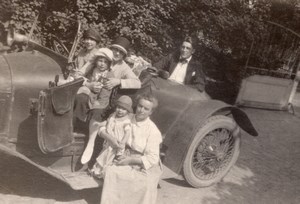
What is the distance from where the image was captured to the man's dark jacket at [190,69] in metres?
5.01

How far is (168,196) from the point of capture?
429 cm

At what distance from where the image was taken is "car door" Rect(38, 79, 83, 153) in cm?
340

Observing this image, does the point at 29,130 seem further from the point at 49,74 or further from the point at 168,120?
the point at 168,120

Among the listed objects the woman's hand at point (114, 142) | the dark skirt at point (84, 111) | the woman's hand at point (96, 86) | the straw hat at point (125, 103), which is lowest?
the woman's hand at point (114, 142)

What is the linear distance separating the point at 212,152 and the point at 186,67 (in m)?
1.36

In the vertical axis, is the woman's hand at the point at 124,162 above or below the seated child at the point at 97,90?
below

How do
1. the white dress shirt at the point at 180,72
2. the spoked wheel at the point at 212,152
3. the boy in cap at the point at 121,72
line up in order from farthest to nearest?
the white dress shirt at the point at 180,72 → the spoked wheel at the point at 212,152 → the boy in cap at the point at 121,72

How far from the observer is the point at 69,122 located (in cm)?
367

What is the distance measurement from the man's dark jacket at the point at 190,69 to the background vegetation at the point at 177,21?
254 centimetres

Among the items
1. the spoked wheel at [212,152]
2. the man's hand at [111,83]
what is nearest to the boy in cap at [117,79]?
the man's hand at [111,83]

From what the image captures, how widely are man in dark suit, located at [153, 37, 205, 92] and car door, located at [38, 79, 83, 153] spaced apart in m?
1.95

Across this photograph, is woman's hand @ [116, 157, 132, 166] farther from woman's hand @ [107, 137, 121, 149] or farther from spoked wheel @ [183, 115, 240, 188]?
spoked wheel @ [183, 115, 240, 188]

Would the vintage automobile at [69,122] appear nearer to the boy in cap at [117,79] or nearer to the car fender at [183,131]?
the car fender at [183,131]

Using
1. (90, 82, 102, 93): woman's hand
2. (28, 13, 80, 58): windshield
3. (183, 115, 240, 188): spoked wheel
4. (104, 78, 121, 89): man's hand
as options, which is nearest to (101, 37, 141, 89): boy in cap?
(104, 78, 121, 89): man's hand
